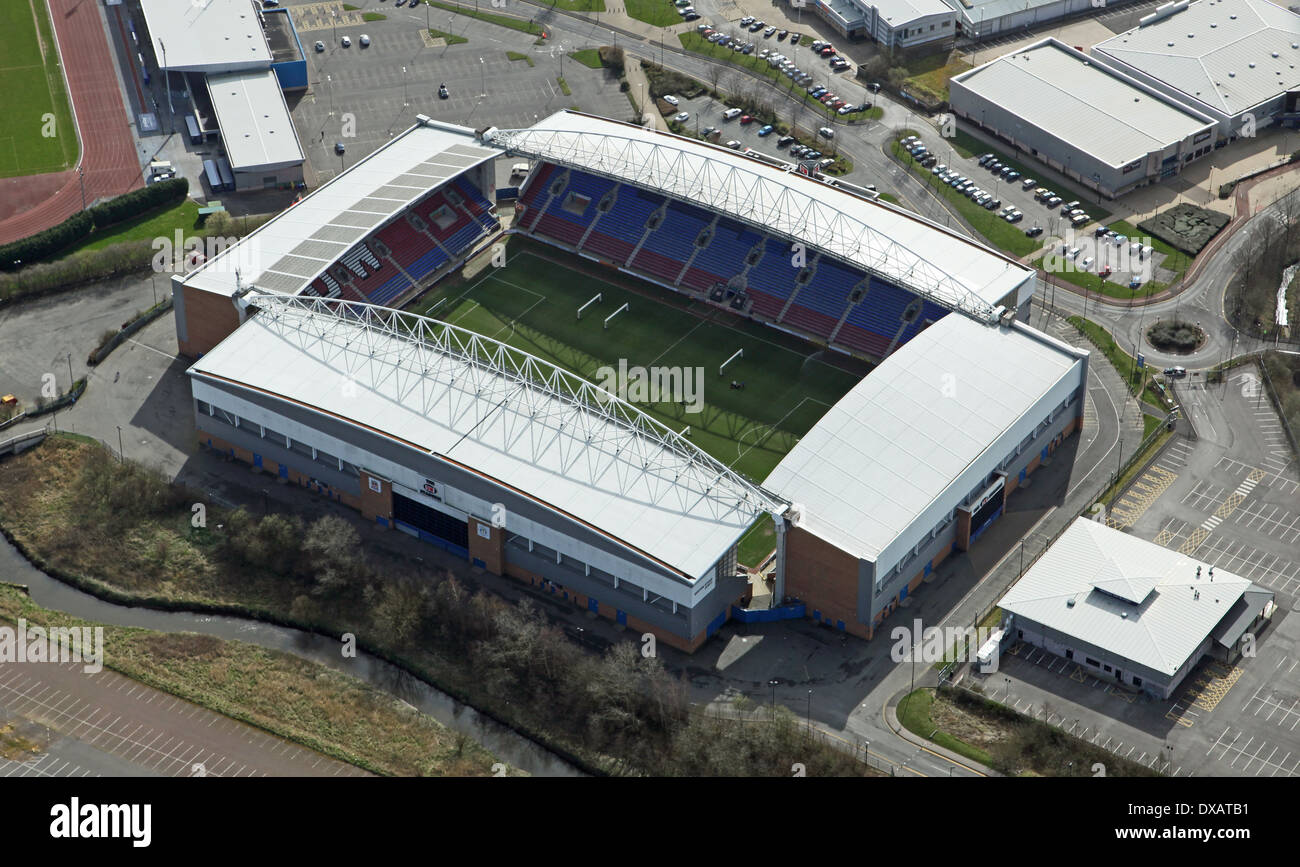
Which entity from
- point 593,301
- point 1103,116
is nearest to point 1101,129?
point 1103,116

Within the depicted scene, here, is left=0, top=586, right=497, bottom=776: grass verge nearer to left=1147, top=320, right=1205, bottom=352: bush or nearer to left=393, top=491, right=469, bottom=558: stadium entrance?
left=393, top=491, right=469, bottom=558: stadium entrance

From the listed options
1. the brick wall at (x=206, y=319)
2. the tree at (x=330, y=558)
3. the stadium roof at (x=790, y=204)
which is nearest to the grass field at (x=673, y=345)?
the stadium roof at (x=790, y=204)

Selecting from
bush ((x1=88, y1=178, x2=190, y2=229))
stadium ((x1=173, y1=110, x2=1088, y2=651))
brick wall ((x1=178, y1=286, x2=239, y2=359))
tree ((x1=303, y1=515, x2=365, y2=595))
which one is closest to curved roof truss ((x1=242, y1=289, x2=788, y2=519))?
stadium ((x1=173, y1=110, x2=1088, y2=651))

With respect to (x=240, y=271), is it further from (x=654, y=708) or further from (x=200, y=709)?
(x=654, y=708)

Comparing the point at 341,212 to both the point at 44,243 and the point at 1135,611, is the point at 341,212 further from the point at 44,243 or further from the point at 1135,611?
the point at 1135,611

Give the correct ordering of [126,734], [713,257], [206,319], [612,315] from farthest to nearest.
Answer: [713,257]
[612,315]
[206,319]
[126,734]

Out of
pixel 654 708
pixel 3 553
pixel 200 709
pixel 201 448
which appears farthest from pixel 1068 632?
pixel 3 553
